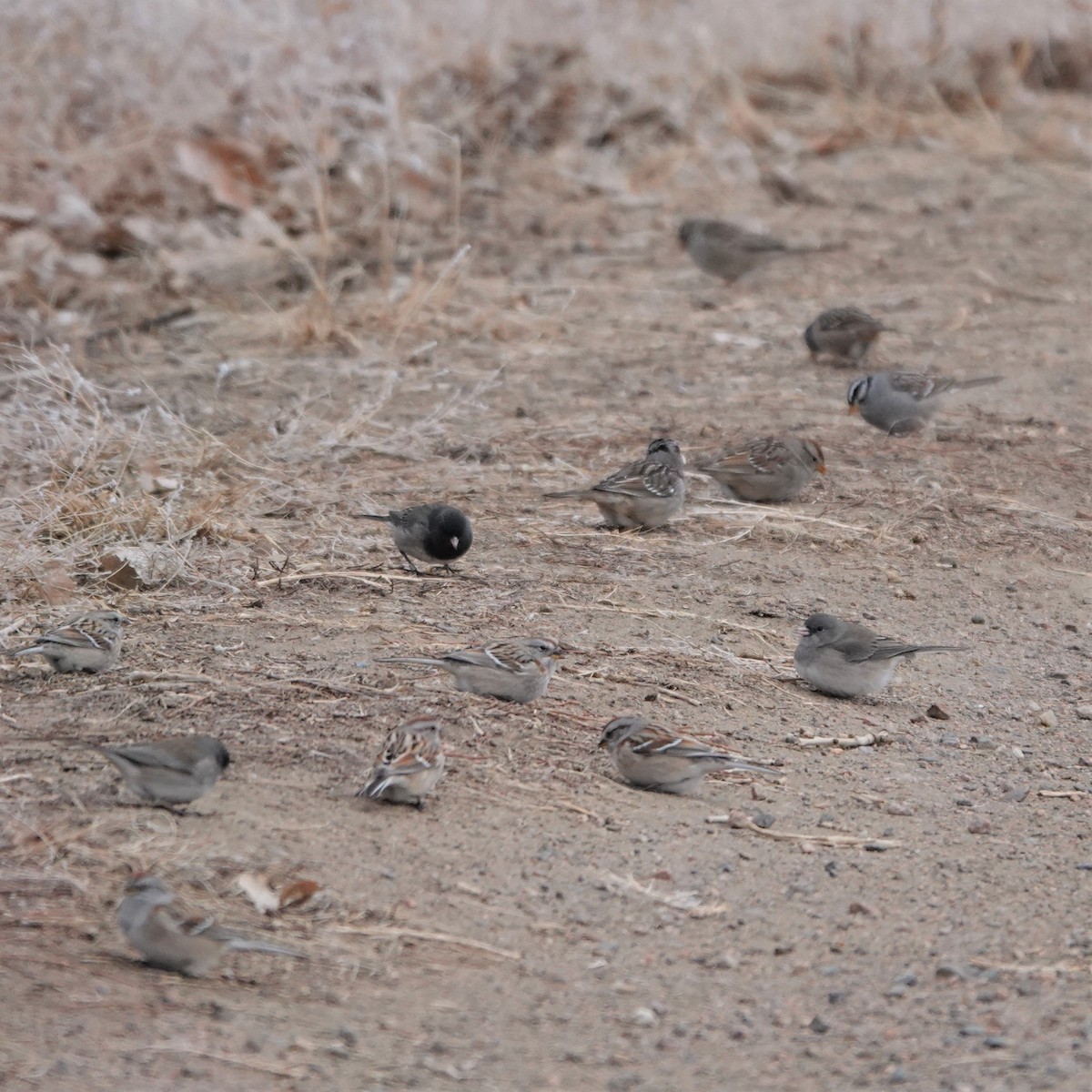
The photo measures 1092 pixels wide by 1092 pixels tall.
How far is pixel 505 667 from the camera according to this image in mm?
6160

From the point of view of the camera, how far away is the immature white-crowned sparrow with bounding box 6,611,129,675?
19.9ft

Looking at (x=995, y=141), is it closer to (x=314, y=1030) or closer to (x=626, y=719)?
(x=626, y=719)

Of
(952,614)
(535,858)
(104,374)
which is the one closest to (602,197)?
(104,374)

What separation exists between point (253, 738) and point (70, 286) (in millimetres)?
6705

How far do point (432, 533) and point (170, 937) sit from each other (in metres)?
3.17

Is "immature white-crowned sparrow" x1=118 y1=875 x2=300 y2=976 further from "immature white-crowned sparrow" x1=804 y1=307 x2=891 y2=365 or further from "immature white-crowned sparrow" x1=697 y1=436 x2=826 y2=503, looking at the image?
"immature white-crowned sparrow" x1=804 y1=307 x2=891 y2=365

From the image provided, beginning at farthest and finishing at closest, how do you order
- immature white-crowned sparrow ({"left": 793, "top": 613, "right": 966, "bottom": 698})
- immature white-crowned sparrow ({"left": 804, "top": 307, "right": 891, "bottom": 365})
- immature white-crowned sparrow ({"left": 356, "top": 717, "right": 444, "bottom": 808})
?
immature white-crowned sparrow ({"left": 804, "top": 307, "right": 891, "bottom": 365}), immature white-crowned sparrow ({"left": 793, "top": 613, "right": 966, "bottom": 698}), immature white-crowned sparrow ({"left": 356, "top": 717, "right": 444, "bottom": 808})

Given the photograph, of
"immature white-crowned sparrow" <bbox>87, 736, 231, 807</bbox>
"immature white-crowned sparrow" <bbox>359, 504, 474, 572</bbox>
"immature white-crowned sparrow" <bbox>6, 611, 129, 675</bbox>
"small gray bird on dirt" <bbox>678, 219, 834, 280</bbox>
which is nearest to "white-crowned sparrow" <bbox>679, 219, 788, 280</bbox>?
"small gray bird on dirt" <bbox>678, 219, 834, 280</bbox>

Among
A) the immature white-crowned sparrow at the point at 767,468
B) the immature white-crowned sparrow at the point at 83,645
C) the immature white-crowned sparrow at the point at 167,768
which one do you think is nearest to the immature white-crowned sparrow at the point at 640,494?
the immature white-crowned sparrow at the point at 767,468

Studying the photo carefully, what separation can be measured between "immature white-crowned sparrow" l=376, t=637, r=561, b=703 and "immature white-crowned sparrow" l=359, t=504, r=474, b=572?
104cm

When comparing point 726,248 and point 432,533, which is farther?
point 726,248

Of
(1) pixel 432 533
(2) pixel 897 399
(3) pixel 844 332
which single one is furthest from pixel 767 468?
(3) pixel 844 332

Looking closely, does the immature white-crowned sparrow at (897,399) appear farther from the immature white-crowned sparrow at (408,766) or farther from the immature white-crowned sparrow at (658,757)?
the immature white-crowned sparrow at (408,766)

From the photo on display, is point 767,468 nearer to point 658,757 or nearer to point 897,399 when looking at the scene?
point 897,399
